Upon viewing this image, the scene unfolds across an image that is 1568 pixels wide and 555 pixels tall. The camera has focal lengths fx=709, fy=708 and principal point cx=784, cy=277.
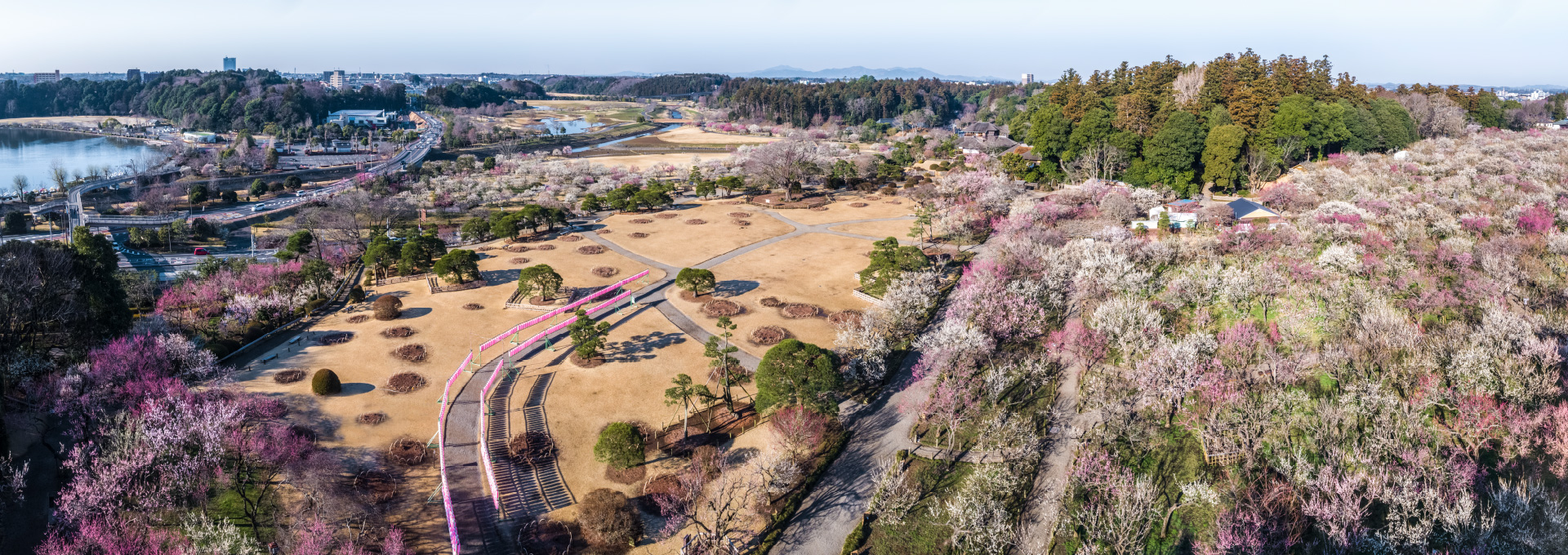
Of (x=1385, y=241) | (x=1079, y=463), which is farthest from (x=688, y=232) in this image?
(x=1385, y=241)

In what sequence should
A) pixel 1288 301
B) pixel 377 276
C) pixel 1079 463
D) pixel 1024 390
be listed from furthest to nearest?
pixel 377 276 < pixel 1288 301 < pixel 1024 390 < pixel 1079 463

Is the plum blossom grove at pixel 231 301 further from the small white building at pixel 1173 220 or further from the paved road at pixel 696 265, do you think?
the small white building at pixel 1173 220

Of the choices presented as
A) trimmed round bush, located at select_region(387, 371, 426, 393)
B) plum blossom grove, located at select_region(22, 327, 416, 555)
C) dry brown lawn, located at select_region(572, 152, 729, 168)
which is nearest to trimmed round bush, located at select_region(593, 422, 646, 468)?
plum blossom grove, located at select_region(22, 327, 416, 555)

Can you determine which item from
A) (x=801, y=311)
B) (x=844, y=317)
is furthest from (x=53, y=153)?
(x=844, y=317)

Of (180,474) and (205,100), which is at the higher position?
(205,100)

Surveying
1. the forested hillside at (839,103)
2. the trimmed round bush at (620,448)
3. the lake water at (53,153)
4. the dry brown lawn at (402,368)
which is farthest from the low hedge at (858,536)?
the forested hillside at (839,103)

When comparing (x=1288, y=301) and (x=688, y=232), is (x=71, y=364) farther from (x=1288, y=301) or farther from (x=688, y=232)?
(x=1288, y=301)

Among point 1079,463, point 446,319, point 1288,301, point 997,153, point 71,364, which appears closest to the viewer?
point 1079,463

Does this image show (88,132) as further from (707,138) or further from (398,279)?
(398,279)
